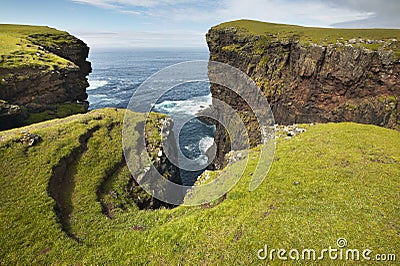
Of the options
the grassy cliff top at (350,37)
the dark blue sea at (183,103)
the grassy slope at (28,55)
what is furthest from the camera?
the dark blue sea at (183,103)

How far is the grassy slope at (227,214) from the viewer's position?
15.4 m

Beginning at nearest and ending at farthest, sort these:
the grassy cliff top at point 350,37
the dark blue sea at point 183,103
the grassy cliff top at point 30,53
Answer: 1. the grassy cliff top at point 30,53
2. the grassy cliff top at point 350,37
3. the dark blue sea at point 183,103

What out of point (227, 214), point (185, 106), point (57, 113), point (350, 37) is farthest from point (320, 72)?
point (185, 106)

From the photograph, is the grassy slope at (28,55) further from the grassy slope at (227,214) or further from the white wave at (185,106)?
the white wave at (185,106)

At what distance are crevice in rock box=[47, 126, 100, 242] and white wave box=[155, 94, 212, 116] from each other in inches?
3273

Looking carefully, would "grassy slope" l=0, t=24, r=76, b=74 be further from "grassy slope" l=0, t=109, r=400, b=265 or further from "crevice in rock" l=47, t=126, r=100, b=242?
"crevice in rock" l=47, t=126, r=100, b=242

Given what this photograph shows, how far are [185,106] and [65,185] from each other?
98.4m

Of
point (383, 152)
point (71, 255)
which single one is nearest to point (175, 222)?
point (71, 255)

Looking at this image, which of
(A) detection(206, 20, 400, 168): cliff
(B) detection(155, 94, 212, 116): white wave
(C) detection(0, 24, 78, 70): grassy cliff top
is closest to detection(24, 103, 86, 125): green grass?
(C) detection(0, 24, 78, 70): grassy cliff top

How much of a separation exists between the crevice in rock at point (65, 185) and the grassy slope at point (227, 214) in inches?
20.0

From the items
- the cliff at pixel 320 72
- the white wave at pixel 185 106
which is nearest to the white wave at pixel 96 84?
the white wave at pixel 185 106

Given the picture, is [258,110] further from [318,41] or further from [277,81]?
[318,41]

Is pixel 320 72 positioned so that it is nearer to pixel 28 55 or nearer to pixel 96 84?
pixel 28 55

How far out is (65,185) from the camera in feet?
77.7
